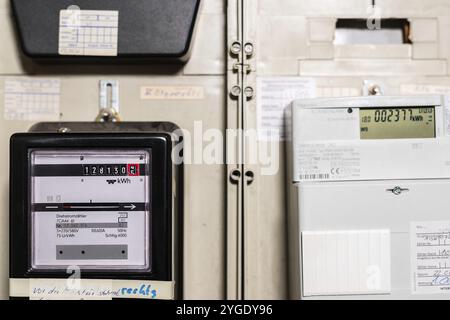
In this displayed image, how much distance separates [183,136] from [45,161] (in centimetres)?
25

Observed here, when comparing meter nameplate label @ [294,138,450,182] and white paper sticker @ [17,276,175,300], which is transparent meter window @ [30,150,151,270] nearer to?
white paper sticker @ [17,276,175,300]

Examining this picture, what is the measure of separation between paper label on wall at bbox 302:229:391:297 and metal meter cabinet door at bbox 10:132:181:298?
21 centimetres

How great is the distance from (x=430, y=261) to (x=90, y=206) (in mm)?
509

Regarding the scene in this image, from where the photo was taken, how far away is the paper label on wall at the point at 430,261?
781 millimetres

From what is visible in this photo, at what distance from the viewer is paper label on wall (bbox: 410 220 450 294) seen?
0.78 meters

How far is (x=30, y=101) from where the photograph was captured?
3.10 ft

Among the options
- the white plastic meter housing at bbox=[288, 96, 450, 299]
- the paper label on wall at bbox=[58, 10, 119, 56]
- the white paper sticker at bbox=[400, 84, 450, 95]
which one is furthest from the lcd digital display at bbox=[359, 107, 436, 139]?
the paper label on wall at bbox=[58, 10, 119, 56]

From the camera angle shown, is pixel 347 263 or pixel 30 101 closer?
pixel 347 263

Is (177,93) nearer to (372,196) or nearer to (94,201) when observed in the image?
(94,201)

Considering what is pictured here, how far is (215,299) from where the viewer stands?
91 centimetres

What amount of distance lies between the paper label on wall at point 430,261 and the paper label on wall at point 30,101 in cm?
64

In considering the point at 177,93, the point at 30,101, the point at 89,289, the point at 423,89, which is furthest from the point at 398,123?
the point at 30,101

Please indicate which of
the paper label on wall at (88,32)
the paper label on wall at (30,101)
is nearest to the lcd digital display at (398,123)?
the paper label on wall at (88,32)

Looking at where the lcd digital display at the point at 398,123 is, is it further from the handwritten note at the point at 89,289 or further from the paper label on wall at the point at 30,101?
the paper label on wall at the point at 30,101
